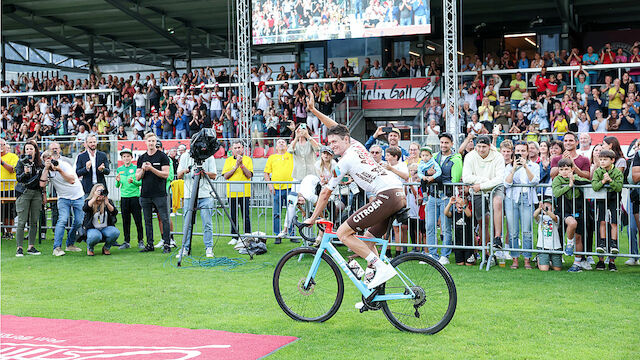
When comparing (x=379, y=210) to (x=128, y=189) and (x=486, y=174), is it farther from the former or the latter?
(x=128, y=189)

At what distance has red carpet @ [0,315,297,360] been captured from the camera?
5.57m

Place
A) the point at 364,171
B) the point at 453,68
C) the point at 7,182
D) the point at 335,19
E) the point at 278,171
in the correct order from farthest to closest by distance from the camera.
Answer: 1. the point at 335,19
2. the point at 453,68
3. the point at 7,182
4. the point at 278,171
5. the point at 364,171

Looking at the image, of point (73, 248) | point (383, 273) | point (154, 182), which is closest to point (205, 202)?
point (154, 182)

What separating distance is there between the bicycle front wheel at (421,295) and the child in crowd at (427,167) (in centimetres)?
399

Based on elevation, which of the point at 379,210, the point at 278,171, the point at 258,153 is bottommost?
the point at 379,210

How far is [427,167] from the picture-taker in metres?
10.1

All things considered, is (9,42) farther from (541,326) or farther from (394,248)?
(541,326)

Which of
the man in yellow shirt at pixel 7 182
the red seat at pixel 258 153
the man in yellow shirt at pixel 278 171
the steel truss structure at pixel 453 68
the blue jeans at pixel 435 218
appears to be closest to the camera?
the blue jeans at pixel 435 218

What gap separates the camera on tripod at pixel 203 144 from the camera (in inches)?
395

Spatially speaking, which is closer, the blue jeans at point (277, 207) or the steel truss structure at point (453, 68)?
the blue jeans at point (277, 207)

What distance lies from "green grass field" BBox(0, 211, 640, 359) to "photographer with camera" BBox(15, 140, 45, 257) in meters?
1.01

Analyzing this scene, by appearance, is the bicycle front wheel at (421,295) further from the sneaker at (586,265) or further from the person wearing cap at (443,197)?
the sneaker at (586,265)

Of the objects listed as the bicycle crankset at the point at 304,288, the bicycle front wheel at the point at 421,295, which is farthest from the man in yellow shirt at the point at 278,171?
the bicycle front wheel at the point at 421,295

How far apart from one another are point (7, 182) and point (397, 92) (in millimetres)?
14825
